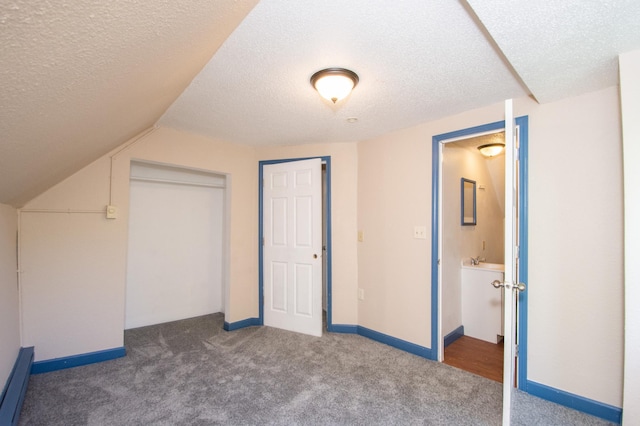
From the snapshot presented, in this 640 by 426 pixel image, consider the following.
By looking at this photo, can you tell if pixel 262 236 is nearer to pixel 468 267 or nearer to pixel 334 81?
pixel 334 81

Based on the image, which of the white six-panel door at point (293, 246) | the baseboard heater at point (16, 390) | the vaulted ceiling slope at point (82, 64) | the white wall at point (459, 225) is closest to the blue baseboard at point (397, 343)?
the white wall at point (459, 225)

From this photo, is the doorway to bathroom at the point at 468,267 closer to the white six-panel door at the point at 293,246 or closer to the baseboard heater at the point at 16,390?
the white six-panel door at the point at 293,246

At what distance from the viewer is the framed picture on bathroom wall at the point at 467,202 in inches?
132

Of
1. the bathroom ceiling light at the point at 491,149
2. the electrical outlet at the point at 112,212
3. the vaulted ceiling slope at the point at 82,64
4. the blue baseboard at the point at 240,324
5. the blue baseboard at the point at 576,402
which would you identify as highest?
the bathroom ceiling light at the point at 491,149

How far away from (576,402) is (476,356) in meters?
0.86

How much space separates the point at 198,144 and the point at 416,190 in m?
2.39

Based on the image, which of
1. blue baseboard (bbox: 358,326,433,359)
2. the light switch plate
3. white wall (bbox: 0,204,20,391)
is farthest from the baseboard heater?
the light switch plate

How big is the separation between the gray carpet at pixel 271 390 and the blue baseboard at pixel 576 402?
0.05 m

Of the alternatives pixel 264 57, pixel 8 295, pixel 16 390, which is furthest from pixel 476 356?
pixel 8 295

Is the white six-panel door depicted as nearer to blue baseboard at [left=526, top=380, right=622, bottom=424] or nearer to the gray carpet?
Result: the gray carpet

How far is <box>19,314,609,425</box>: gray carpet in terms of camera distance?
1.83m

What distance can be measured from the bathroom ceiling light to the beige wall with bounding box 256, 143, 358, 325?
150 centimetres

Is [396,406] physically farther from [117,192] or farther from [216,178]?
[216,178]

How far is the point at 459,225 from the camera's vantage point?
330cm
